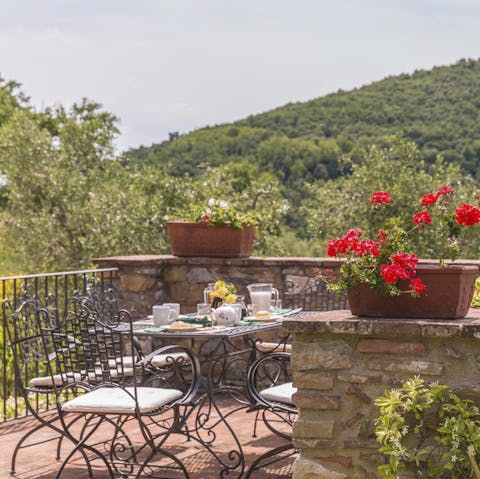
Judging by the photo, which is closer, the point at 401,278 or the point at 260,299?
the point at 401,278

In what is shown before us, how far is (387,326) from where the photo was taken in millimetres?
3135

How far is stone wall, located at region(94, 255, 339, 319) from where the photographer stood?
6.27 m

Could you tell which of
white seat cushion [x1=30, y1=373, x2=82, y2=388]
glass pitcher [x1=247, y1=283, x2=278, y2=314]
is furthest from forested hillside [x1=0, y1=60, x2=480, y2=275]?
white seat cushion [x1=30, y1=373, x2=82, y2=388]

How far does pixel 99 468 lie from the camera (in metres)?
4.34

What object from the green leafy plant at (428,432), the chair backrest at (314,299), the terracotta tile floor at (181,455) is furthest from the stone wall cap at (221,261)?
the green leafy plant at (428,432)

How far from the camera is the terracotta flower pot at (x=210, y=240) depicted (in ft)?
21.0

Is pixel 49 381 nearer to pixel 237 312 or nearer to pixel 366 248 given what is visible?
pixel 237 312

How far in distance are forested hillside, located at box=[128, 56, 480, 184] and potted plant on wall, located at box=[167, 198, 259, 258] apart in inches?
571

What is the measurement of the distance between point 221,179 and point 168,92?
32.3 ft

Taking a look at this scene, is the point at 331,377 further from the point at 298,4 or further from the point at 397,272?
the point at 298,4

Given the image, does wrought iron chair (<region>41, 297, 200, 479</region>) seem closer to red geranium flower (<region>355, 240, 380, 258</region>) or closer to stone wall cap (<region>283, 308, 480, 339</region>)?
stone wall cap (<region>283, 308, 480, 339</region>)

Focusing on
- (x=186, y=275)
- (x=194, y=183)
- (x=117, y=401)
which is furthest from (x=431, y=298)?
(x=194, y=183)

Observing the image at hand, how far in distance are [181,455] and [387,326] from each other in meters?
1.85

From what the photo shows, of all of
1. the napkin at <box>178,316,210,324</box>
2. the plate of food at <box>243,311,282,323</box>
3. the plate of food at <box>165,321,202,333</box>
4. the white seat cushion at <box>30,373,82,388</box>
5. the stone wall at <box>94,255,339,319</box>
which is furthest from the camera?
the stone wall at <box>94,255,339,319</box>
